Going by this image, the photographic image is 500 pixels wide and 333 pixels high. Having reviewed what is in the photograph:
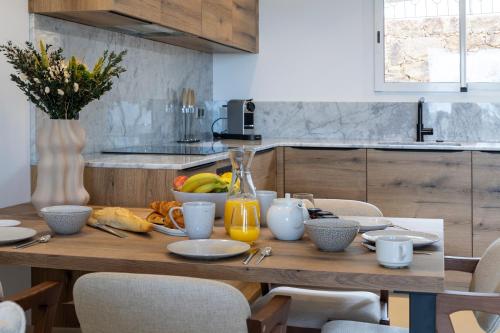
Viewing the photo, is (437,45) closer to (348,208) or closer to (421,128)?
(421,128)

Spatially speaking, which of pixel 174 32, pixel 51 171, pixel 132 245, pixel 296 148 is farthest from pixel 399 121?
pixel 132 245

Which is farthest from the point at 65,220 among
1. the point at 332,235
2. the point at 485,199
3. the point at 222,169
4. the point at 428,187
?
the point at 485,199

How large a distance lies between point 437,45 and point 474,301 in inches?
150

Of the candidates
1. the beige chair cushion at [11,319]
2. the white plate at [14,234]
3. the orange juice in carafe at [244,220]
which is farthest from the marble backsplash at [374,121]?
the beige chair cushion at [11,319]

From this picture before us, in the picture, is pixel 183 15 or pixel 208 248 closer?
pixel 208 248

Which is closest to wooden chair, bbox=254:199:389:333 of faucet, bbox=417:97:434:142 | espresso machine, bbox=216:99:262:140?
faucet, bbox=417:97:434:142

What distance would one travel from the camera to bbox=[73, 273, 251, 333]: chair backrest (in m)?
1.52

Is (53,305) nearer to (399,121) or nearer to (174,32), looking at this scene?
(174,32)

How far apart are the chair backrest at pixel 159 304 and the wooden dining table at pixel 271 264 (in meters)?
0.22

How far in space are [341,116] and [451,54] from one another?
91 cm

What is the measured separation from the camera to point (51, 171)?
259 cm

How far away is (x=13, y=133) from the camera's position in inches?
121

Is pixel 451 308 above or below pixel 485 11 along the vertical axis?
below

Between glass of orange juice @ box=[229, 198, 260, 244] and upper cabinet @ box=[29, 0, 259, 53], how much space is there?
58.1 inches
